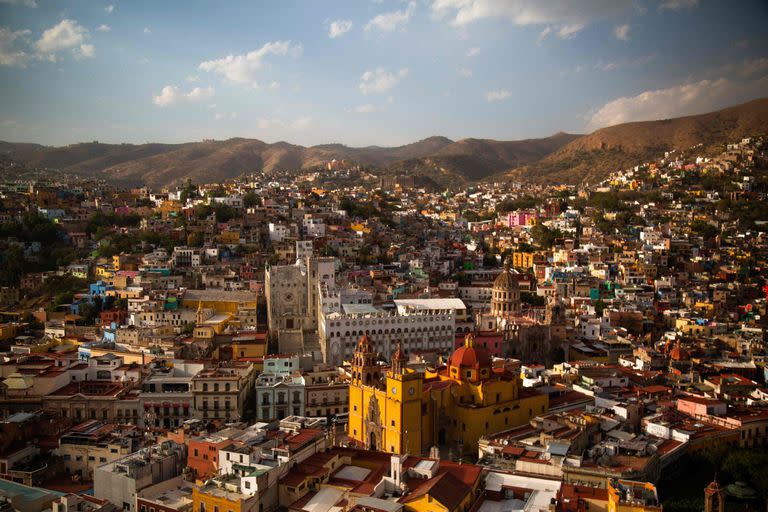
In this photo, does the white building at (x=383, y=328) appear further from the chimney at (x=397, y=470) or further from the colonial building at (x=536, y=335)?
the chimney at (x=397, y=470)

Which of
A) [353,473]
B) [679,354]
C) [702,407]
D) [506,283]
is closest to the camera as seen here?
[353,473]

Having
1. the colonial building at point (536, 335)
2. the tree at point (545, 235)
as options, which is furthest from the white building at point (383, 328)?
the tree at point (545, 235)

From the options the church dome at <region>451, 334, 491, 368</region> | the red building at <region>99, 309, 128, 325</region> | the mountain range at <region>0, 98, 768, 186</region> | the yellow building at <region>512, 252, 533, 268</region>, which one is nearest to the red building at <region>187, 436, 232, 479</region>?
the church dome at <region>451, 334, 491, 368</region>

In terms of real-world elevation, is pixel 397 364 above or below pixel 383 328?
above

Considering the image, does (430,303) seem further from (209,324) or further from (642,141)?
(642,141)

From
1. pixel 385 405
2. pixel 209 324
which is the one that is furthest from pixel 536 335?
pixel 209 324

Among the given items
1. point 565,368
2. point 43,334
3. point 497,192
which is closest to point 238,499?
point 565,368

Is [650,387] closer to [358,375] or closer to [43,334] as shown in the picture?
[358,375]
